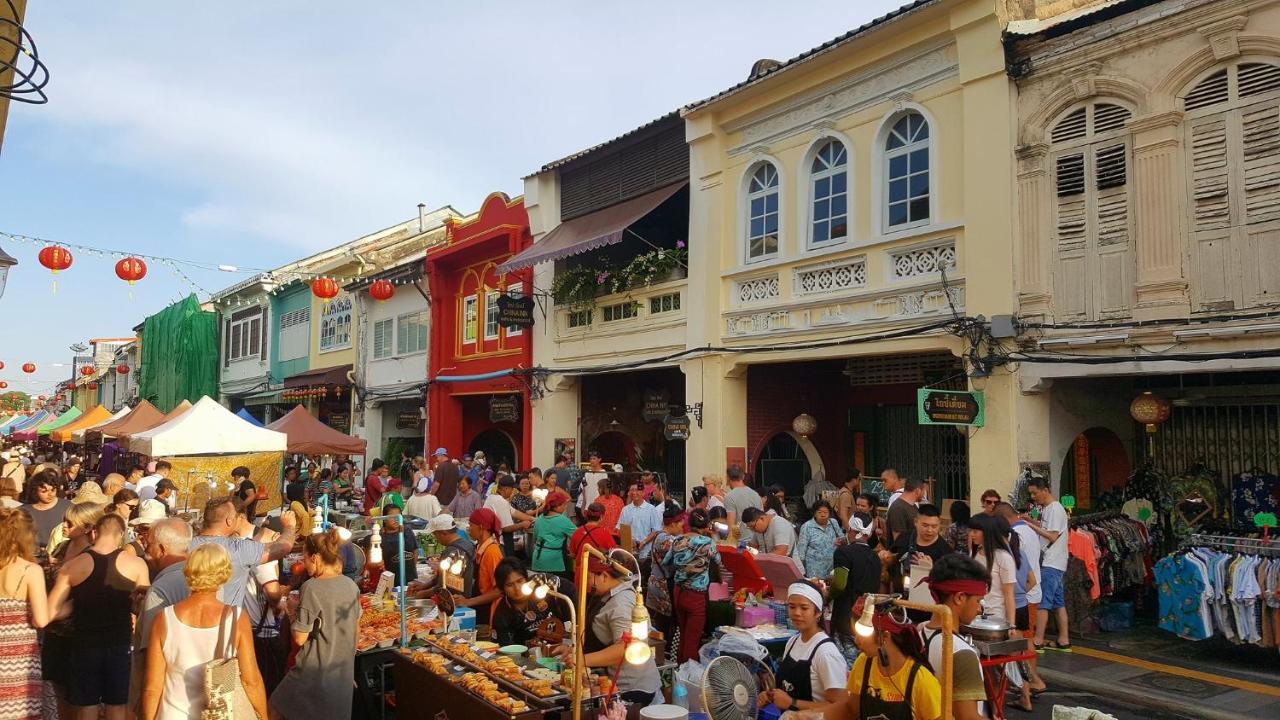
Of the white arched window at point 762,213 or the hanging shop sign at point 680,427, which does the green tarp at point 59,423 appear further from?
the white arched window at point 762,213

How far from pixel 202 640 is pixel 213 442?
12842 millimetres

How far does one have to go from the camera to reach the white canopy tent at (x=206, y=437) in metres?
15.4

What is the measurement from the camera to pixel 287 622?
22.1 feet

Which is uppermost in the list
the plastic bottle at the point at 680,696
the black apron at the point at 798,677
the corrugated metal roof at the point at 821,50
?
the corrugated metal roof at the point at 821,50

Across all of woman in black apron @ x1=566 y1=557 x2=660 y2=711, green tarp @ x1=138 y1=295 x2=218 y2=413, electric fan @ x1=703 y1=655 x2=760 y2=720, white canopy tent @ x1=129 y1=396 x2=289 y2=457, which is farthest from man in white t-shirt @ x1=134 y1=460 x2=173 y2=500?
green tarp @ x1=138 y1=295 x2=218 y2=413

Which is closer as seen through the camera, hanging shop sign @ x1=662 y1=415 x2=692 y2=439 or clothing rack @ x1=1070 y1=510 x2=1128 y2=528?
clothing rack @ x1=1070 y1=510 x2=1128 y2=528

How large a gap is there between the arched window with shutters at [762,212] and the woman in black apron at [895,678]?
10.1 meters

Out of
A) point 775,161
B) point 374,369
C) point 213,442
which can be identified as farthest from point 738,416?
point 374,369

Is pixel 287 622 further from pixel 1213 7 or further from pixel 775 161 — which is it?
pixel 1213 7

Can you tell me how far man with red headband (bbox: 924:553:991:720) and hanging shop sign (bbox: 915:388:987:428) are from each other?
5.64m

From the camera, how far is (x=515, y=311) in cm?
1820

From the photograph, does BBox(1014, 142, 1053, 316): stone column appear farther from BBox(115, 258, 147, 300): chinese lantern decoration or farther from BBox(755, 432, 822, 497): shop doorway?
BBox(115, 258, 147, 300): chinese lantern decoration

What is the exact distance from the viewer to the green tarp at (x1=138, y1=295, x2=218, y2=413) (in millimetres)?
36031

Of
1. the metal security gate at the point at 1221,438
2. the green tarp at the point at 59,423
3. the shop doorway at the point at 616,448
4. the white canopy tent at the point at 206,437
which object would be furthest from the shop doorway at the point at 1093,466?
the green tarp at the point at 59,423
